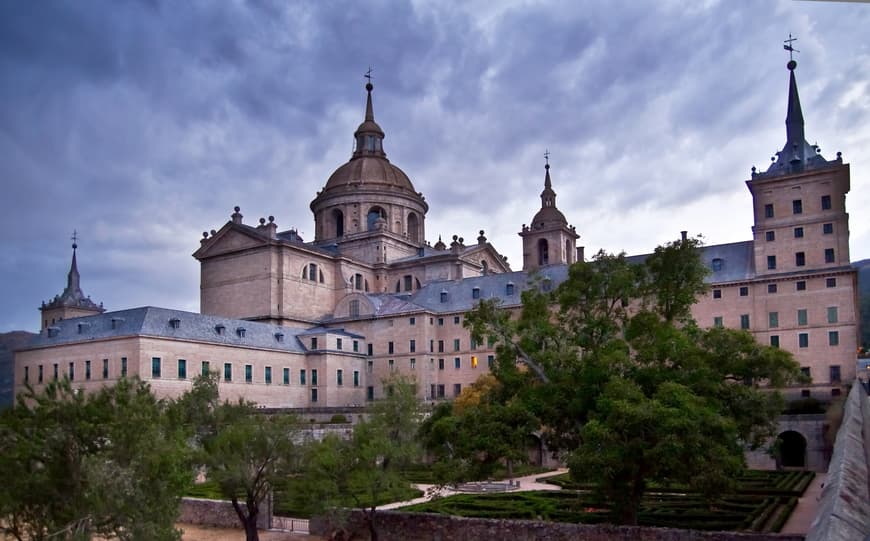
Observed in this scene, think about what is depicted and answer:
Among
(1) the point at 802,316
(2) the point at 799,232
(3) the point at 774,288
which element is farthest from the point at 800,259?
(1) the point at 802,316

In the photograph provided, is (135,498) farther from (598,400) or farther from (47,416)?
(598,400)

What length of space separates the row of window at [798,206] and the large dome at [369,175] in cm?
4092

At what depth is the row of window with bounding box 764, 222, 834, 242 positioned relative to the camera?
52250mm

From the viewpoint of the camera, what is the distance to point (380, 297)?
236 ft

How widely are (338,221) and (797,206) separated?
4733cm

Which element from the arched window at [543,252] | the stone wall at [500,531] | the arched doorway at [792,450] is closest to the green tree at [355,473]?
the stone wall at [500,531]

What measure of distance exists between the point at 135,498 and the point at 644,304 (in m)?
16.9

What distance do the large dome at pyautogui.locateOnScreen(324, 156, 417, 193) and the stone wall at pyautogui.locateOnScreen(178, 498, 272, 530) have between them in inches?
2163

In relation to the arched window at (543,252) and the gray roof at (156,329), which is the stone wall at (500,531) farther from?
the arched window at (543,252)

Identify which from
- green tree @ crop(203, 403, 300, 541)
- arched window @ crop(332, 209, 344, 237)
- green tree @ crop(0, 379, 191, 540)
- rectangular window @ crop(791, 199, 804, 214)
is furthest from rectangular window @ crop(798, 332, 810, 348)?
arched window @ crop(332, 209, 344, 237)

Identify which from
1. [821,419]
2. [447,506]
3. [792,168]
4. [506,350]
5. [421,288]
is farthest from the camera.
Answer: [421,288]


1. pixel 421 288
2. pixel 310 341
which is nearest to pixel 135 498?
pixel 310 341

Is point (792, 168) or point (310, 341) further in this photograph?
point (310, 341)

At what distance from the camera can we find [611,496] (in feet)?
74.4
